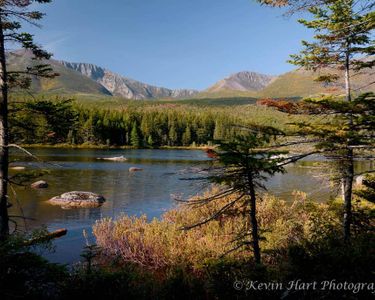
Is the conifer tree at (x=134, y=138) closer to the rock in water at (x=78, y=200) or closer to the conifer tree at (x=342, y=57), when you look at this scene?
the rock in water at (x=78, y=200)

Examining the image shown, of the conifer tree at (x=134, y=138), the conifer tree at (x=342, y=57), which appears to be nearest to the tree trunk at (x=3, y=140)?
the conifer tree at (x=342, y=57)

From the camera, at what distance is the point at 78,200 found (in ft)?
86.5

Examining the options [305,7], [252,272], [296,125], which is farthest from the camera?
[296,125]

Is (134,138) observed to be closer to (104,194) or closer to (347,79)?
(104,194)

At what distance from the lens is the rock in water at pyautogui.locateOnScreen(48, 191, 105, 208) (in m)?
26.0

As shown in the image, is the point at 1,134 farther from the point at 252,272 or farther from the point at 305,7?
the point at 305,7

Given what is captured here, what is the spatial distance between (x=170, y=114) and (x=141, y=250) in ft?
449

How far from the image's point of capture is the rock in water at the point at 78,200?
2600 centimetres

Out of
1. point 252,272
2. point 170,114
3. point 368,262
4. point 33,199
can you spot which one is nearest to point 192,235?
point 252,272

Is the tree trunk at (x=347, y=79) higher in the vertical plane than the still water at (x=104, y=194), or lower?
higher

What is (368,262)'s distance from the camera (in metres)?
5.72

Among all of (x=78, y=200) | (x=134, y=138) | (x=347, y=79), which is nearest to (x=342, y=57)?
(x=347, y=79)

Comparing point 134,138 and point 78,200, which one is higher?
point 78,200

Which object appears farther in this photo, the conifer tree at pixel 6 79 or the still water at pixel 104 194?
the still water at pixel 104 194
